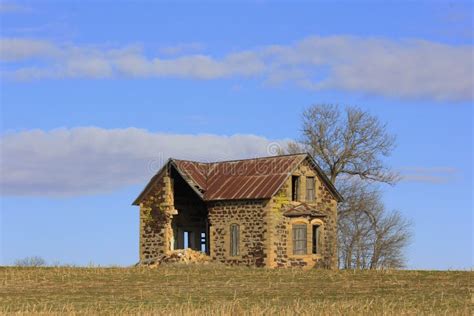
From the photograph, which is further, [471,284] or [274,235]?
[274,235]

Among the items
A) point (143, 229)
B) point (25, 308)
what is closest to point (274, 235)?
point (143, 229)

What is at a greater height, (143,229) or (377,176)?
(377,176)

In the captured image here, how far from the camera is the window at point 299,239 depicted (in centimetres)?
4575

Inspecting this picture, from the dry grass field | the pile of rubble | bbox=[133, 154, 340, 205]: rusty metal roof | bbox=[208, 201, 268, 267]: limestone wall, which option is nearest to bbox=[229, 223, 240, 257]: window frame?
bbox=[208, 201, 268, 267]: limestone wall

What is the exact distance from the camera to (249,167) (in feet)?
160

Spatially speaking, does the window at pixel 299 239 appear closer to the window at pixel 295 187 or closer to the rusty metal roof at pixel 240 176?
the window at pixel 295 187

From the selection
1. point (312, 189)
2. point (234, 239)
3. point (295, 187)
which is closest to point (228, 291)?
point (234, 239)

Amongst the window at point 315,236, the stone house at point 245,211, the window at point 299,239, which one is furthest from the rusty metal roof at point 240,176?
the window at point 315,236

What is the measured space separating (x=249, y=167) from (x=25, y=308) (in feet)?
79.1

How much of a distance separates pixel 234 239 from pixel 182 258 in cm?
279

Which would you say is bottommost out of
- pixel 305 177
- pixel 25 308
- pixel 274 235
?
pixel 25 308

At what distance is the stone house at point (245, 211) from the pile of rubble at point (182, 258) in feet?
1.30

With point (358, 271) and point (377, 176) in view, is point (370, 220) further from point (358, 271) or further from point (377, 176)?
point (358, 271)

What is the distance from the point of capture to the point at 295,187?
4722 cm
